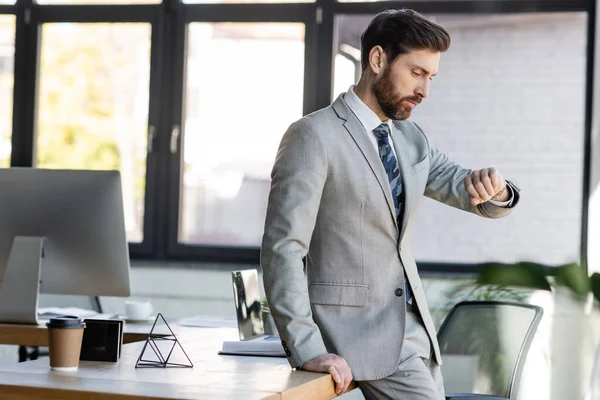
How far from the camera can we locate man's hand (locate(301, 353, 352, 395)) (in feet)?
6.66

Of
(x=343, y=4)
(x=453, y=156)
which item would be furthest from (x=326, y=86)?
(x=453, y=156)

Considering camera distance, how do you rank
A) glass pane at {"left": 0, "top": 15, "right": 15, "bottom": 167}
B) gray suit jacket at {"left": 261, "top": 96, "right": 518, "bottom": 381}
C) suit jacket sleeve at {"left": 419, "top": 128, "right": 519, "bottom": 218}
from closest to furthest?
gray suit jacket at {"left": 261, "top": 96, "right": 518, "bottom": 381}
suit jacket sleeve at {"left": 419, "top": 128, "right": 519, "bottom": 218}
glass pane at {"left": 0, "top": 15, "right": 15, "bottom": 167}

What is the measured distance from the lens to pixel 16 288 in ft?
9.93

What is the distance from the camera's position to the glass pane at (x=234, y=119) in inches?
195

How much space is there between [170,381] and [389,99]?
2.76 feet

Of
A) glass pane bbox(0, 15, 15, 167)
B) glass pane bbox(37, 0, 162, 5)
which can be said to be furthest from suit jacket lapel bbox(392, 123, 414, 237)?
glass pane bbox(0, 15, 15, 167)

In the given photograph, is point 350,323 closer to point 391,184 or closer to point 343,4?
point 391,184

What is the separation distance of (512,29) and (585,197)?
0.91 metres

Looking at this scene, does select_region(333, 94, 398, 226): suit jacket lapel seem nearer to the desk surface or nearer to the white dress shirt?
the white dress shirt

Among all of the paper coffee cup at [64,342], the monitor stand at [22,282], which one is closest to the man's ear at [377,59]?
the paper coffee cup at [64,342]

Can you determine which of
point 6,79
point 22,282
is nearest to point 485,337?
point 22,282

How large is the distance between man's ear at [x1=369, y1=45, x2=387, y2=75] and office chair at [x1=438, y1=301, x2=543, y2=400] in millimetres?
1411

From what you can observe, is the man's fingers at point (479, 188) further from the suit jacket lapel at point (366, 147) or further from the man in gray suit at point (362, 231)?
the suit jacket lapel at point (366, 147)

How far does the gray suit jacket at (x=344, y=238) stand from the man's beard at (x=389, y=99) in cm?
9
